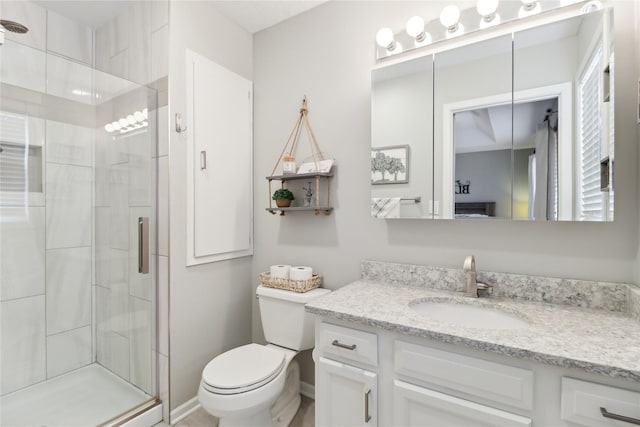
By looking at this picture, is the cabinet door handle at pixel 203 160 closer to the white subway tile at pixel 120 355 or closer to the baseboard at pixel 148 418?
the white subway tile at pixel 120 355

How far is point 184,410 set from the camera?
5.86 feet

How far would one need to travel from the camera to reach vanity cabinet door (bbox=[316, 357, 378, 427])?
115 centimetres

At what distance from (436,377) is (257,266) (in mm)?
1463

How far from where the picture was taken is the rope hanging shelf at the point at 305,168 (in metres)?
1.85

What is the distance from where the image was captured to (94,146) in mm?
2057

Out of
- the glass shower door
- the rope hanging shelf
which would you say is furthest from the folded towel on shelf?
the glass shower door

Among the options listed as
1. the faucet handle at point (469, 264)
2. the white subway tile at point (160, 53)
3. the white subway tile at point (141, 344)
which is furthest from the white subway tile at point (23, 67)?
the faucet handle at point (469, 264)

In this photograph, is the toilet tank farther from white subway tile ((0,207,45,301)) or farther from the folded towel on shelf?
white subway tile ((0,207,45,301))

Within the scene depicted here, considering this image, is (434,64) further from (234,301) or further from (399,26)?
(234,301)

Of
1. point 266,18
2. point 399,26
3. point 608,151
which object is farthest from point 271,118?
point 608,151

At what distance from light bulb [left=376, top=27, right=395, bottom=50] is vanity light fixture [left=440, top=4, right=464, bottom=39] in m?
0.25

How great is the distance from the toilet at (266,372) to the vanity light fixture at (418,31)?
4.74 feet

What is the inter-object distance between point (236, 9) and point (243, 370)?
210 cm

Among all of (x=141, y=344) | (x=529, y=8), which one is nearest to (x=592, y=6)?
(x=529, y=8)
